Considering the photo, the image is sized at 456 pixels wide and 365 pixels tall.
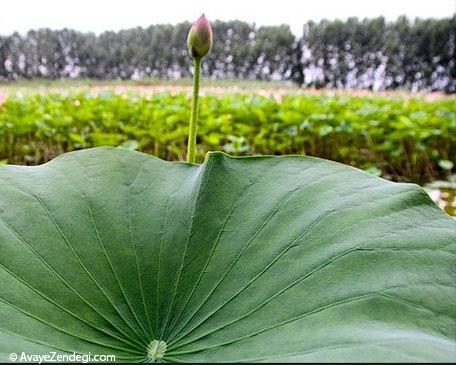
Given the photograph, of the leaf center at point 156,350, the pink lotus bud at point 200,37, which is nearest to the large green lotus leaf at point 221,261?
the leaf center at point 156,350

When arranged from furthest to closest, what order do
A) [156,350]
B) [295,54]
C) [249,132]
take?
1. [295,54]
2. [249,132]
3. [156,350]

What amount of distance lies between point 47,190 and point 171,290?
175 mm

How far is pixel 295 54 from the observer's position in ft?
68.6

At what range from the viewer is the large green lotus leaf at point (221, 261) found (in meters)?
0.44

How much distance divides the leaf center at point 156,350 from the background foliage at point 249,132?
258 cm

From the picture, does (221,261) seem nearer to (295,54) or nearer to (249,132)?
(249,132)

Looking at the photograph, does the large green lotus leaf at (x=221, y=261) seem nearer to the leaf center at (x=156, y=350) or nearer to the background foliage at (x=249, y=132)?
the leaf center at (x=156, y=350)

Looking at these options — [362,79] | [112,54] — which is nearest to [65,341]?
[362,79]

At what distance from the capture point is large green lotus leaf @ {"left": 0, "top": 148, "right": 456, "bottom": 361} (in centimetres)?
44

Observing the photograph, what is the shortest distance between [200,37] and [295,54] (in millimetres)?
20856

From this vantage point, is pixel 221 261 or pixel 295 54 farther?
pixel 295 54

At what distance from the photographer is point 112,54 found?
887 inches

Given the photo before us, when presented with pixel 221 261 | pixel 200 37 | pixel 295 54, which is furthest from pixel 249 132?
pixel 295 54

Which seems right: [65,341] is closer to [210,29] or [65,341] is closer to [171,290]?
[171,290]
